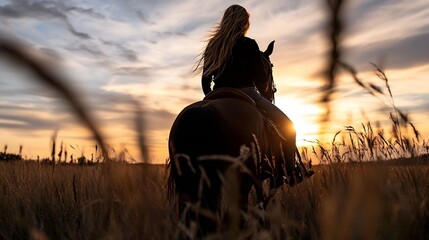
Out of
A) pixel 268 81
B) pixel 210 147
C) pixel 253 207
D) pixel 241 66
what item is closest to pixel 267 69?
pixel 268 81

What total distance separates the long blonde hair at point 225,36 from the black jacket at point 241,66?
7 cm

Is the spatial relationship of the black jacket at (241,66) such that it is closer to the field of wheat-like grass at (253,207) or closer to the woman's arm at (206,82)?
the woman's arm at (206,82)

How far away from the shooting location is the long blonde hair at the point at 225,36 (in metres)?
4.43

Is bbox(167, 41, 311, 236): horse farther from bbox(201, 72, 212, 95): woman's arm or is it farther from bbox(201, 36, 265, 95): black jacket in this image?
bbox(201, 72, 212, 95): woman's arm

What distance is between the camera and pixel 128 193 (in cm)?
120

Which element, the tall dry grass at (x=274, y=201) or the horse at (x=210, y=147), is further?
the horse at (x=210, y=147)

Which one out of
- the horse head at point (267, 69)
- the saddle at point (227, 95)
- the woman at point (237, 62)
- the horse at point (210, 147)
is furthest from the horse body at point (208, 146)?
the horse head at point (267, 69)

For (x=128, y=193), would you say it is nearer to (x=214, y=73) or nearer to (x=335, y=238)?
(x=335, y=238)

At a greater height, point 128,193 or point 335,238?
point 128,193

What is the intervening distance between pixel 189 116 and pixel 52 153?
1.10 m

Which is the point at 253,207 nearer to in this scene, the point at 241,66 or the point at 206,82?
the point at 241,66

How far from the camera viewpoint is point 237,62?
4500 mm

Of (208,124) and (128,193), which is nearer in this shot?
(128,193)

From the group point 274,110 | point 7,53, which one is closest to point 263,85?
point 274,110
